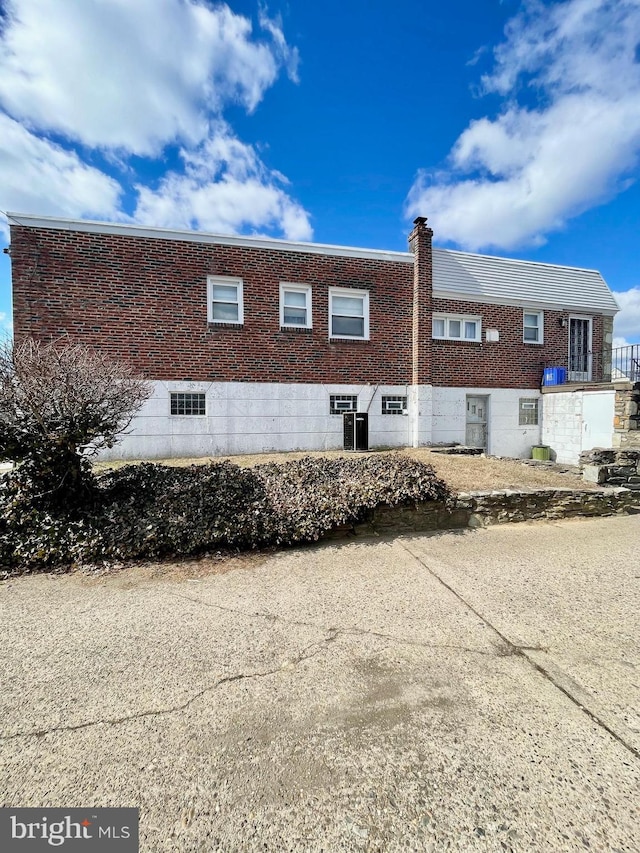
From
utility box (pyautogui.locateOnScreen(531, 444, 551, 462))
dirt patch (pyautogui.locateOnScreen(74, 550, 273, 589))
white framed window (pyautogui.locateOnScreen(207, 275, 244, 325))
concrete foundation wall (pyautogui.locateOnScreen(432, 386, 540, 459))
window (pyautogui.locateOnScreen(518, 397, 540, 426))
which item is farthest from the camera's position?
window (pyautogui.locateOnScreen(518, 397, 540, 426))

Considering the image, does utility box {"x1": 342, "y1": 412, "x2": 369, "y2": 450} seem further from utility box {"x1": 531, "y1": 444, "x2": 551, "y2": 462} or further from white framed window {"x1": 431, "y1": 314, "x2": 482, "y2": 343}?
utility box {"x1": 531, "y1": 444, "x2": 551, "y2": 462}

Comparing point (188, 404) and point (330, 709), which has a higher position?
point (188, 404)

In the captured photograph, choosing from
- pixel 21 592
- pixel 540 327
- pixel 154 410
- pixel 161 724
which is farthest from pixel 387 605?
pixel 540 327

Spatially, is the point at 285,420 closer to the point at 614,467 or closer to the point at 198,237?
the point at 198,237

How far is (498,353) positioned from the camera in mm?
13094

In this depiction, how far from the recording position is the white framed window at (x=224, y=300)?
10492 millimetres

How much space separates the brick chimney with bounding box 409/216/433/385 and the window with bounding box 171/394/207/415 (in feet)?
20.7

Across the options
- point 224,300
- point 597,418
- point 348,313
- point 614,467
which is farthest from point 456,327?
point 224,300

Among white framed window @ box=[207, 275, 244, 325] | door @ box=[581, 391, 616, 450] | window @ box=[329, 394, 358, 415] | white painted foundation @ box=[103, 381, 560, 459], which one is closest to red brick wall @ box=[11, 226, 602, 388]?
white framed window @ box=[207, 275, 244, 325]

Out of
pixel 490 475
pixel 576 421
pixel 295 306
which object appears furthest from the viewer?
pixel 576 421

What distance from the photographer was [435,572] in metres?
4.16

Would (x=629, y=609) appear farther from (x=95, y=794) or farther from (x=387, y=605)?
(x=95, y=794)

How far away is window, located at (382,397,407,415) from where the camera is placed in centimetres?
1185

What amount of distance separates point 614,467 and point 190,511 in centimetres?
849
